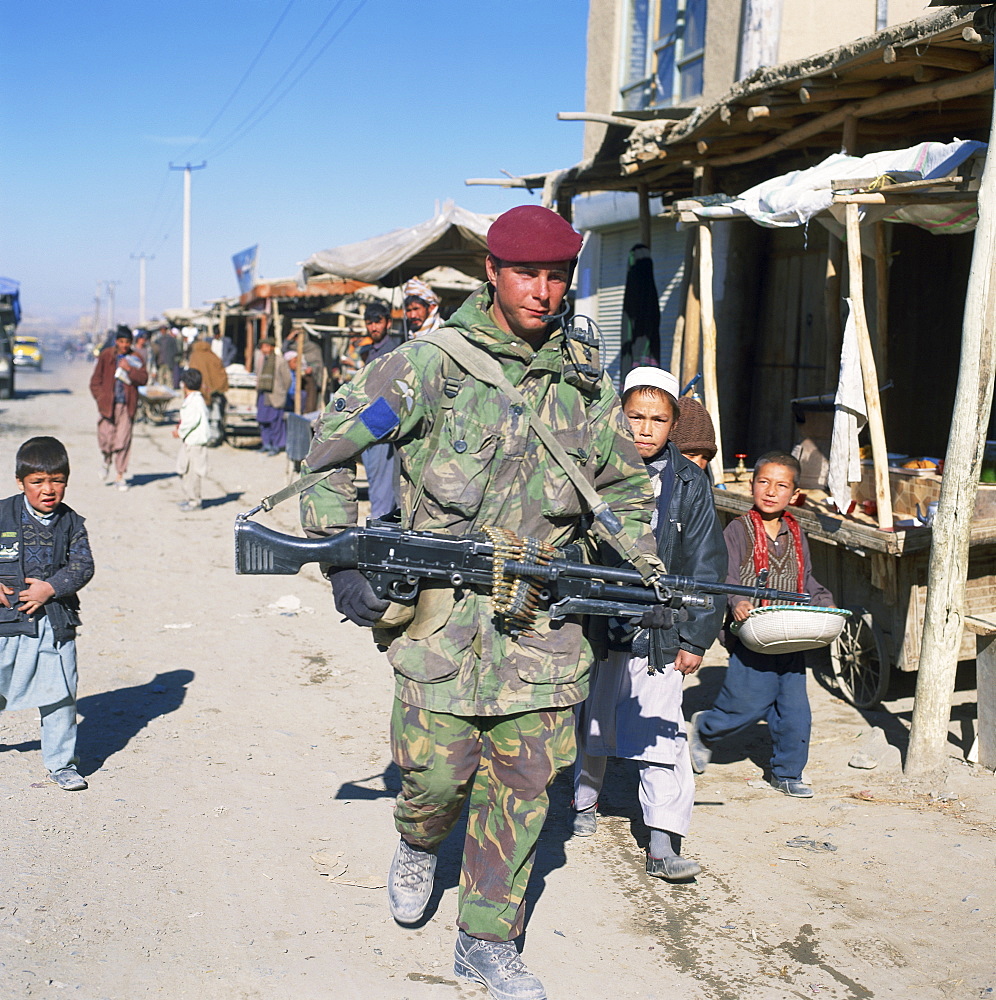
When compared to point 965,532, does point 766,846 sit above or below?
below

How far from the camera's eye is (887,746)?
477cm

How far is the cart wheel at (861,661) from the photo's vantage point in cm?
536

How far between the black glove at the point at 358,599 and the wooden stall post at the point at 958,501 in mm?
2647

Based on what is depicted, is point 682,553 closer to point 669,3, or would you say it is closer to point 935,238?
point 935,238

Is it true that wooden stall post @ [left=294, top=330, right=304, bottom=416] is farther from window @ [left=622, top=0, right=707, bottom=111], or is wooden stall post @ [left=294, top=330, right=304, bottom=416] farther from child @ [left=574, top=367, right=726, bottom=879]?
child @ [left=574, top=367, right=726, bottom=879]

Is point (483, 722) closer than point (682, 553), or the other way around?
point (483, 722)

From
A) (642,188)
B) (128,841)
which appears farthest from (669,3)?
(128,841)

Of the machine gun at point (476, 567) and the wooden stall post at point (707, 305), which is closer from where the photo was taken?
the machine gun at point (476, 567)

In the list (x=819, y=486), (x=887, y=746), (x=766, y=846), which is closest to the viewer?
(x=766, y=846)

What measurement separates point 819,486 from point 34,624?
4.42 meters

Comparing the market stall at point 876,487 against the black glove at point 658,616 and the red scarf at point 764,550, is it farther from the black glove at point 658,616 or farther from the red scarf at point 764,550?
the black glove at point 658,616

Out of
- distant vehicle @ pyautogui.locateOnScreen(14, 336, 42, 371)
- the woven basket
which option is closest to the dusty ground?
the woven basket

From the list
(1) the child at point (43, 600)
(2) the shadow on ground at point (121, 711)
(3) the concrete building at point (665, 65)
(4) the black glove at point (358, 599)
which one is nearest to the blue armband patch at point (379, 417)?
(4) the black glove at point (358, 599)

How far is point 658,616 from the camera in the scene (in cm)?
296
